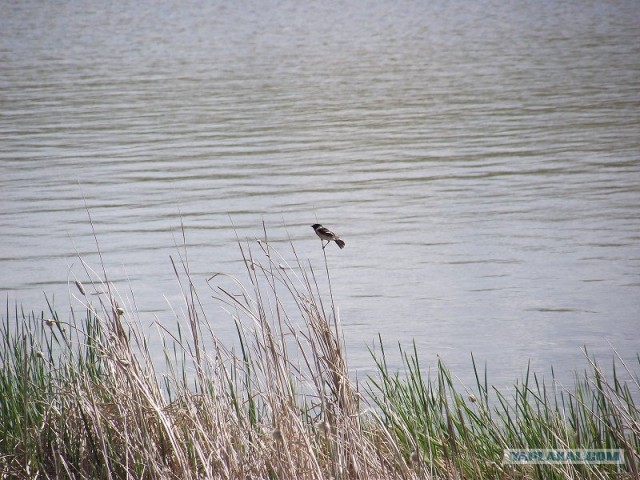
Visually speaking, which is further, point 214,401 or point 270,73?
point 270,73

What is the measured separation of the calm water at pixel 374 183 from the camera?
677 cm

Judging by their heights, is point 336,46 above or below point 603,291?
above

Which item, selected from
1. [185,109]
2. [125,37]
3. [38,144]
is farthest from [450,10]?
[38,144]

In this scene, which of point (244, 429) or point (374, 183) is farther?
point (374, 183)

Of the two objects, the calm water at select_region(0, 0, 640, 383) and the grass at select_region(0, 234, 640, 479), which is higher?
the calm water at select_region(0, 0, 640, 383)

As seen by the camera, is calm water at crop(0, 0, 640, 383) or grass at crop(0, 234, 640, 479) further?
calm water at crop(0, 0, 640, 383)

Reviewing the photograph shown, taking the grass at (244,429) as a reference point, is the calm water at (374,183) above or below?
above

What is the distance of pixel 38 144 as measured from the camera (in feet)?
43.2

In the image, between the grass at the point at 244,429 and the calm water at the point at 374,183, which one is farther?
the calm water at the point at 374,183

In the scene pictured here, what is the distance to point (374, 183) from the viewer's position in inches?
417

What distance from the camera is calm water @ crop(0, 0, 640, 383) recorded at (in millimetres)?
6766

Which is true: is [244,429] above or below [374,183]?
below

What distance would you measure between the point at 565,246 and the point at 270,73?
12.9m

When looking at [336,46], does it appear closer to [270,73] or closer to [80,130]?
[270,73]
